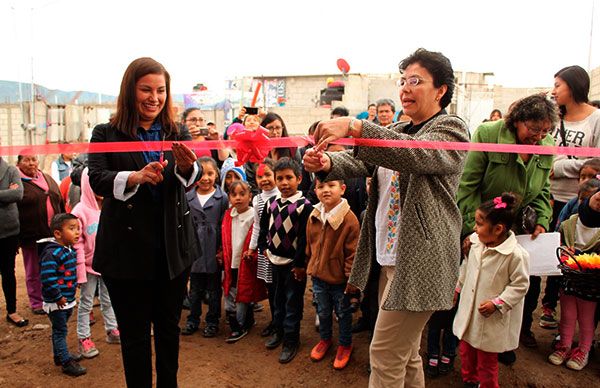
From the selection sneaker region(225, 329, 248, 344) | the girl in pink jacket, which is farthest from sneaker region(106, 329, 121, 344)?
sneaker region(225, 329, 248, 344)

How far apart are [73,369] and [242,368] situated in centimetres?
145

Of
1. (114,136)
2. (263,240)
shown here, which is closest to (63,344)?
(263,240)

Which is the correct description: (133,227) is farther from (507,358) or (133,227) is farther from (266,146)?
(507,358)

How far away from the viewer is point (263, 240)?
442 centimetres

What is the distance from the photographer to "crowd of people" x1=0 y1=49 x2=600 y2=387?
2.25 meters

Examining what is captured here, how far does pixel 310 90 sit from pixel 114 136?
26360mm

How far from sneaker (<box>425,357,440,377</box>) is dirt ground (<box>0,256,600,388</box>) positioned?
54 mm

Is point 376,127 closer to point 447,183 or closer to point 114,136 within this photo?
point 447,183

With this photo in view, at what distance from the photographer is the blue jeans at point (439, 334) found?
3709mm

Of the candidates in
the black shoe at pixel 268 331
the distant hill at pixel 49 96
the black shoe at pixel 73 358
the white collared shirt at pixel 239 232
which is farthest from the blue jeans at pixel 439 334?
the distant hill at pixel 49 96

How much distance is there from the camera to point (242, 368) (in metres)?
3.87

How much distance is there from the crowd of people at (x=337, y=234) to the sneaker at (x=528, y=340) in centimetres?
2

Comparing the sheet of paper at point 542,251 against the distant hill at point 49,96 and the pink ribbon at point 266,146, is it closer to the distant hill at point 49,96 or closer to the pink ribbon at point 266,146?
the pink ribbon at point 266,146

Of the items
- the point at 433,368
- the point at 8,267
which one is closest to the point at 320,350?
the point at 433,368
